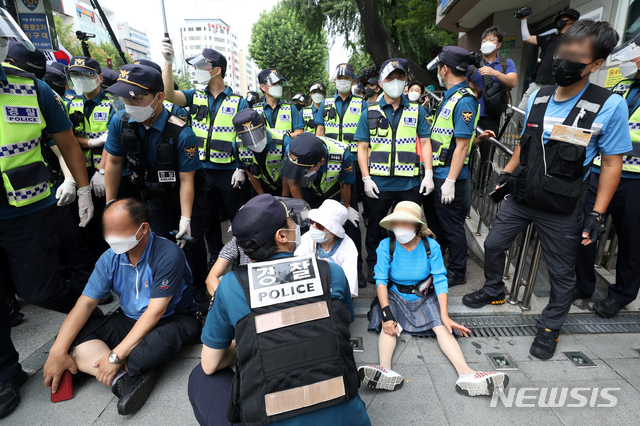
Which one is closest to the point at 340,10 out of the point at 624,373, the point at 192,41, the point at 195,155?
the point at 195,155

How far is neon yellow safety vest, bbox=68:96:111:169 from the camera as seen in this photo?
3.48 meters

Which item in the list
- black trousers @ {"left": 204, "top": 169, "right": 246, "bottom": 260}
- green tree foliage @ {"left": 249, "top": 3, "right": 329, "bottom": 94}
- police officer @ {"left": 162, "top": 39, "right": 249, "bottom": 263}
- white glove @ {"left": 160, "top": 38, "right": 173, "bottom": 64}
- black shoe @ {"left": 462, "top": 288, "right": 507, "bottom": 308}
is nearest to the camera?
black shoe @ {"left": 462, "top": 288, "right": 507, "bottom": 308}

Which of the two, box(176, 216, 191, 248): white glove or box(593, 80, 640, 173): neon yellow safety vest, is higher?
box(593, 80, 640, 173): neon yellow safety vest

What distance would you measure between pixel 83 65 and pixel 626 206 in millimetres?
4792

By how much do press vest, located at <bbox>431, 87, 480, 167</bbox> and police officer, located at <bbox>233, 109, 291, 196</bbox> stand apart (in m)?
1.40

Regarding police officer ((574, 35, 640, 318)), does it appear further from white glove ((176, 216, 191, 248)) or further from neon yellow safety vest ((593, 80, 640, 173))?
white glove ((176, 216, 191, 248))

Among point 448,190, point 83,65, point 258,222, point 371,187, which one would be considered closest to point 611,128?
point 448,190

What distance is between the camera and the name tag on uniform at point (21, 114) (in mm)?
1979

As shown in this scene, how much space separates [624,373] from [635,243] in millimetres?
987

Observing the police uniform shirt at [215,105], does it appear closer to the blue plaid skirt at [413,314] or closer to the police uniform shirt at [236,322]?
the blue plaid skirt at [413,314]

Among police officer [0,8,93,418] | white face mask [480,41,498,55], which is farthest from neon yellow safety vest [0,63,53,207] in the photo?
white face mask [480,41,498,55]

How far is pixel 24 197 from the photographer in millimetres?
2068

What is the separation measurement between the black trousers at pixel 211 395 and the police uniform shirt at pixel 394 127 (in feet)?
6.96

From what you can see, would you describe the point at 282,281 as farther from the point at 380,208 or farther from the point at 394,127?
the point at 394,127
